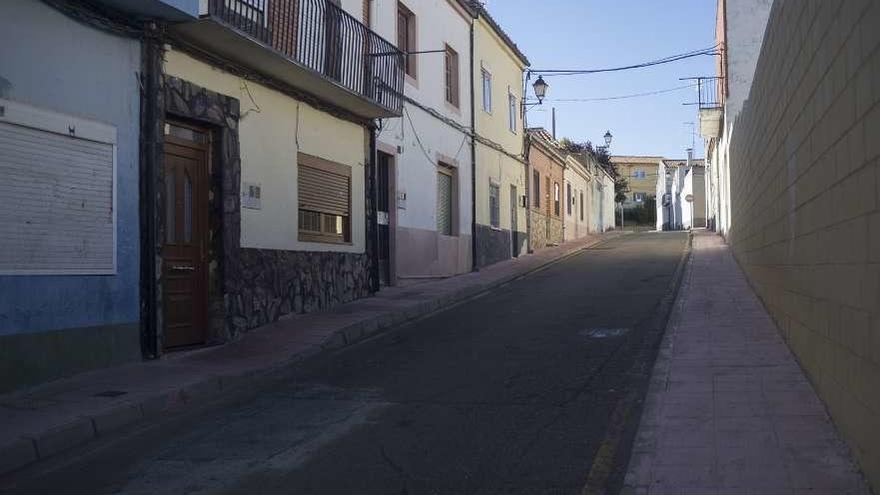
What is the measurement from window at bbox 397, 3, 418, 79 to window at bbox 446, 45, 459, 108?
2.84 meters

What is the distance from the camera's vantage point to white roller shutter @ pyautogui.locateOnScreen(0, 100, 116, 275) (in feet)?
25.5

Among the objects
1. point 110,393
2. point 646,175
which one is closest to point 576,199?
point 110,393

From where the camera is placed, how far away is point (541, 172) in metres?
31.5

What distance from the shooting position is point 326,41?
13062 mm

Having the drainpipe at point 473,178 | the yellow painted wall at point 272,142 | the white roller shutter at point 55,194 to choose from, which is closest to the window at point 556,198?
the drainpipe at point 473,178

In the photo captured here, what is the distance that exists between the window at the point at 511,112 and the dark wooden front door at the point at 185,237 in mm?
16646

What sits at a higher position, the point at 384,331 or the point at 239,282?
the point at 239,282

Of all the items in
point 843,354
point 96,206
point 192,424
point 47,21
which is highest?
point 47,21

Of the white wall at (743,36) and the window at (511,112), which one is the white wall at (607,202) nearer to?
the window at (511,112)

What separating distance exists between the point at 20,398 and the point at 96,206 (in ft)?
7.13

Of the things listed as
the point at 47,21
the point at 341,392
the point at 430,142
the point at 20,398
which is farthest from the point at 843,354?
the point at 430,142

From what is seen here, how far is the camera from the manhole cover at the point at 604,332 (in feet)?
35.4

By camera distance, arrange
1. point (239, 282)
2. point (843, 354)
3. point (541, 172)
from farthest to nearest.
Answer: point (541, 172)
point (239, 282)
point (843, 354)

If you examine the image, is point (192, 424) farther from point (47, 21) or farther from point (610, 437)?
point (47, 21)
